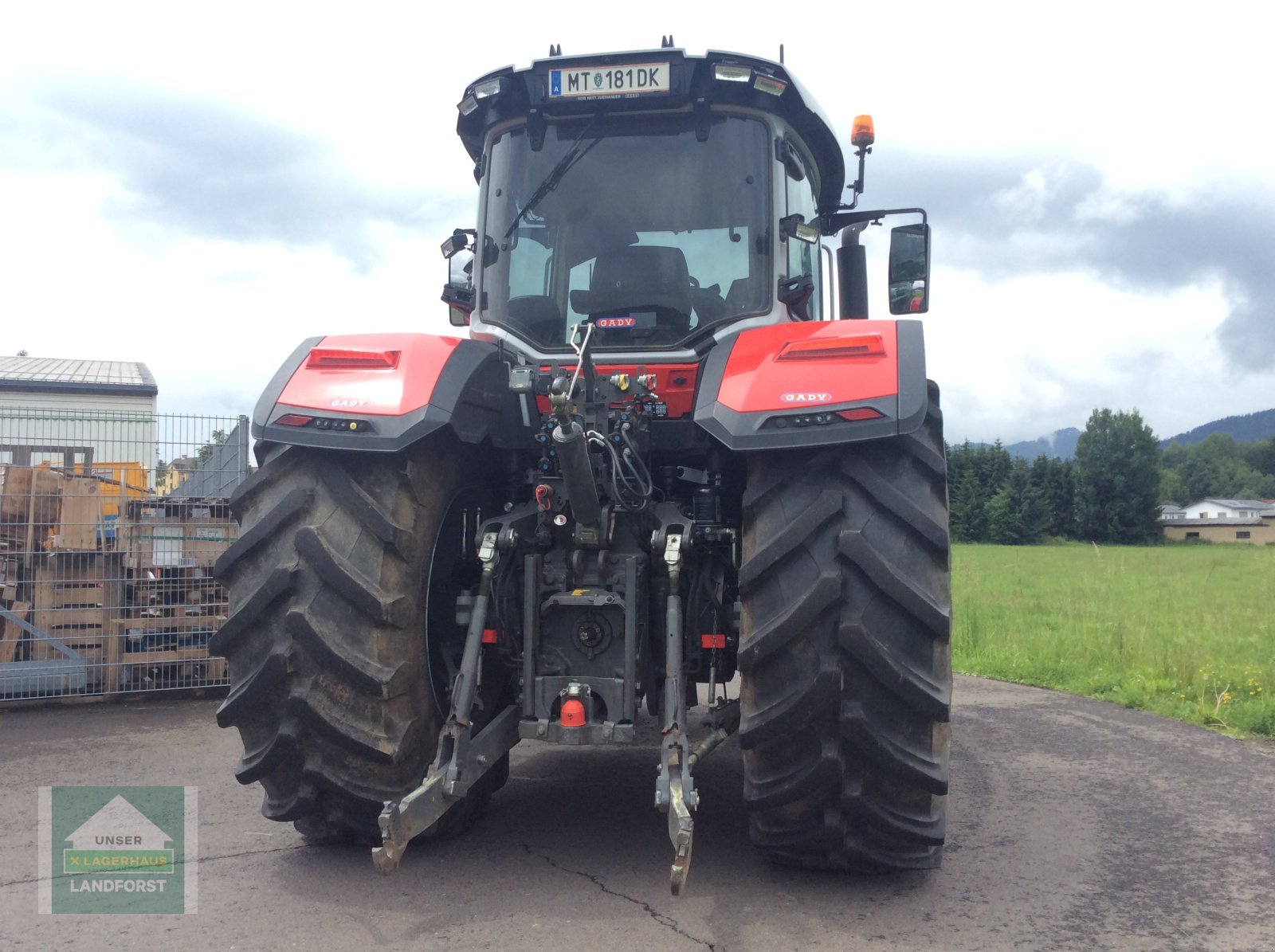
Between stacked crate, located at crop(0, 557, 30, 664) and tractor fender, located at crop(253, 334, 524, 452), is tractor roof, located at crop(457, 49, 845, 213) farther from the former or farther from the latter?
stacked crate, located at crop(0, 557, 30, 664)

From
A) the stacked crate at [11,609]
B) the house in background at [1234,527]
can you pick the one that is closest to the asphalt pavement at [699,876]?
the stacked crate at [11,609]

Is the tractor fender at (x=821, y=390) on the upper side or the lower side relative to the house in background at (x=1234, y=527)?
upper

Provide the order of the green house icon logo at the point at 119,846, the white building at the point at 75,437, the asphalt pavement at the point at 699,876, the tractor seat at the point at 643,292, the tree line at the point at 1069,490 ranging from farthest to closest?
1. the tree line at the point at 1069,490
2. the white building at the point at 75,437
3. the tractor seat at the point at 643,292
4. the green house icon logo at the point at 119,846
5. the asphalt pavement at the point at 699,876

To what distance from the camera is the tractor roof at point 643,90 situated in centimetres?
411

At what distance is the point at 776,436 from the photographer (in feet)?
11.0

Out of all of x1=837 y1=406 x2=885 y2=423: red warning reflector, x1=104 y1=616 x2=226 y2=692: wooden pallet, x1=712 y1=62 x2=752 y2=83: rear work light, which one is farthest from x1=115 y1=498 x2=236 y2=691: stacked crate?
x1=837 y1=406 x2=885 y2=423: red warning reflector

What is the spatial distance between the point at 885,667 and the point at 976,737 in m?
Result: 3.71

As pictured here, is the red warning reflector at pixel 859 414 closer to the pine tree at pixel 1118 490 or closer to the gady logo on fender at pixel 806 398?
the gady logo on fender at pixel 806 398

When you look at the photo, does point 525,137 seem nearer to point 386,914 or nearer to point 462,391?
point 462,391

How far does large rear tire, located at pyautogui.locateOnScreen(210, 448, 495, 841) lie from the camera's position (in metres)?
3.56

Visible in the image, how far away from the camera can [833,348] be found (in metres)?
3.56

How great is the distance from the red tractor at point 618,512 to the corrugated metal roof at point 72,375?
27.2 metres

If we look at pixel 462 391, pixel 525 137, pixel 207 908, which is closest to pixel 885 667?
pixel 462 391

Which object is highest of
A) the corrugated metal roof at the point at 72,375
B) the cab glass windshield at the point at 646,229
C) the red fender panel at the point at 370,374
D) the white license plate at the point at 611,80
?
the corrugated metal roof at the point at 72,375
